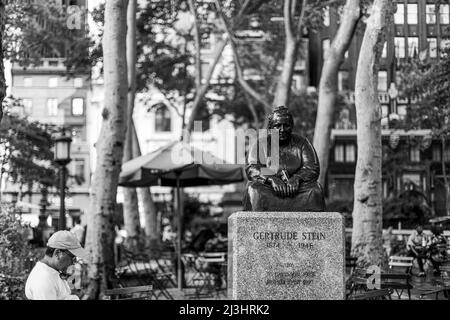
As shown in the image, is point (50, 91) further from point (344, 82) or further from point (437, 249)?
point (437, 249)

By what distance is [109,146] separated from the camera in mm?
14898

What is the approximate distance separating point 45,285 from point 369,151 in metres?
10.6

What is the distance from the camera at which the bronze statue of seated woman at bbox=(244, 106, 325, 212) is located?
1003cm

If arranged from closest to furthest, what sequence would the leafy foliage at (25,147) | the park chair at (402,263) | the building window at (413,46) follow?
1. the park chair at (402,263)
2. the building window at (413,46)
3. the leafy foliage at (25,147)

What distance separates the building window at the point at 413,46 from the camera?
68.5 feet

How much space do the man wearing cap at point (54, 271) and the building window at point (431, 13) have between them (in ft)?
45.9

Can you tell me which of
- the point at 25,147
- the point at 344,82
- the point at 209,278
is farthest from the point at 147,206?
the point at 344,82

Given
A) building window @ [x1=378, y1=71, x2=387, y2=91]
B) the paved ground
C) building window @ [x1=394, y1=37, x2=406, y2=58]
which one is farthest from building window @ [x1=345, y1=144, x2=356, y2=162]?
the paved ground

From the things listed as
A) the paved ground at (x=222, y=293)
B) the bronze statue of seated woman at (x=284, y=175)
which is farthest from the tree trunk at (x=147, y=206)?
the bronze statue of seated woman at (x=284, y=175)

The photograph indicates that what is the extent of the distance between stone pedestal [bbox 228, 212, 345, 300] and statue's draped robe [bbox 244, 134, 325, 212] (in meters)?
0.32

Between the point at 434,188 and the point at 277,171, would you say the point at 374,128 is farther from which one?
the point at 434,188

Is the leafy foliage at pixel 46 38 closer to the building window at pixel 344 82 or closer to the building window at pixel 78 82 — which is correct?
the building window at pixel 78 82
